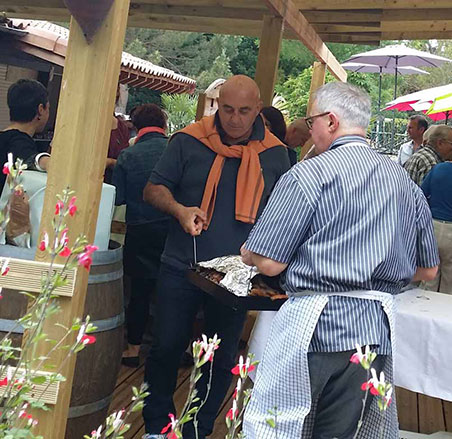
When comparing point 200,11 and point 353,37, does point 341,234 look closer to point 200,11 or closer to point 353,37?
point 200,11

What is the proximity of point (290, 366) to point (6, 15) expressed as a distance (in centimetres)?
704

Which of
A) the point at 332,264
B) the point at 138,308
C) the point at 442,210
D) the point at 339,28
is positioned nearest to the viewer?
the point at 332,264

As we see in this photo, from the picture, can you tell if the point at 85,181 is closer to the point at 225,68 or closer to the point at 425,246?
the point at 425,246

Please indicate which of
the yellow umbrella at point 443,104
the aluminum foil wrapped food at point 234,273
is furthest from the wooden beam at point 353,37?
the aluminum foil wrapped food at point 234,273

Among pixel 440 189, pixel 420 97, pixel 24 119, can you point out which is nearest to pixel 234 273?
pixel 24 119

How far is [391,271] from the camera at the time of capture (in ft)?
7.11

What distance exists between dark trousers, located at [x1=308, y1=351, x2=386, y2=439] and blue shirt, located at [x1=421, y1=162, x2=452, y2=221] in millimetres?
3623

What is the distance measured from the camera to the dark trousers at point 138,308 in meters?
4.56

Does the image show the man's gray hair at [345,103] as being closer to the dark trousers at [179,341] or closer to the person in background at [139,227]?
the dark trousers at [179,341]

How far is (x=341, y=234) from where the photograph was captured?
6.82ft

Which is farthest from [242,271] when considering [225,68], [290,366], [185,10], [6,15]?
[225,68]

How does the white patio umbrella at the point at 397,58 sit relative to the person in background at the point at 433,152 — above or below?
above

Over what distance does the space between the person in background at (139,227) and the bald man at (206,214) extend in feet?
4.19

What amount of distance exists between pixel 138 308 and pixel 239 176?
180 centimetres
